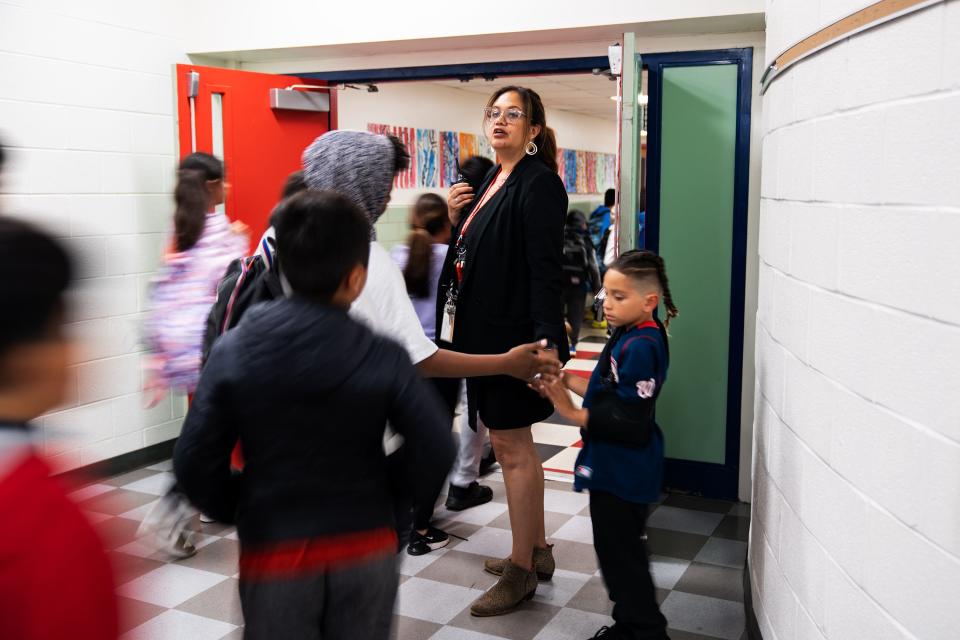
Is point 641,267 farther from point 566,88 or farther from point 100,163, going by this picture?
point 566,88

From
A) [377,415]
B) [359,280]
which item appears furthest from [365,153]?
[377,415]

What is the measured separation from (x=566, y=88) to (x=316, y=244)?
7783mm

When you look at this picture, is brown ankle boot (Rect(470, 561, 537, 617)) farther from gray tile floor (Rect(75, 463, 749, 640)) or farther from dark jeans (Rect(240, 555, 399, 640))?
dark jeans (Rect(240, 555, 399, 640))

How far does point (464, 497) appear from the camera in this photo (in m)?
3.90

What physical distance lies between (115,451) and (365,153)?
2.93 metres

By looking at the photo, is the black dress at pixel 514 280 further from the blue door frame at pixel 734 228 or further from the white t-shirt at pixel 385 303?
the blue door frame at pixel 734 228

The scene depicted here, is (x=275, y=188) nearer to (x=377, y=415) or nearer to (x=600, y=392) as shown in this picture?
(x=600, y=392)

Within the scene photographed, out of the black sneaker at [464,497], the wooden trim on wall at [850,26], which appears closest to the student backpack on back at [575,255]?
the black sneaker at [464,497]

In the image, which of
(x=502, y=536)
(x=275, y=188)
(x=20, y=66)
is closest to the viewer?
(x=502, y=536)

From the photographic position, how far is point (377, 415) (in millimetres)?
1462

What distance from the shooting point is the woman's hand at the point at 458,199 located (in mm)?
3166

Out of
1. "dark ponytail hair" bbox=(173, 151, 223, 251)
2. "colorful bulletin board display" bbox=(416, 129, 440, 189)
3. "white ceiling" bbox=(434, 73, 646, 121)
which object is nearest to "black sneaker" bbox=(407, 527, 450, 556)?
"dark ponytail hair" bbox=(173, 151, 223, 251)

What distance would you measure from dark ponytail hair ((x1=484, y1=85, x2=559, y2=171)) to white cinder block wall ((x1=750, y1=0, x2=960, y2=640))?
0.89 m

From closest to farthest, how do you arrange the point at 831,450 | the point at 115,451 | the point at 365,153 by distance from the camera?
the point at 831,450
the point at 365,153
the point at 115,451
